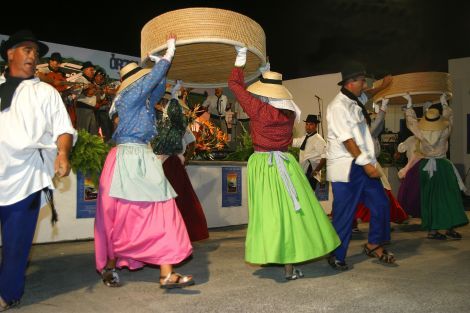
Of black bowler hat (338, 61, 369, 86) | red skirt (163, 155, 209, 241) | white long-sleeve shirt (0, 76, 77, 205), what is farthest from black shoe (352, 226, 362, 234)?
white long-sleeve shirt (0, 76, 77, 205)

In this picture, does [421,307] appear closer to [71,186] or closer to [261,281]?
[261,281]

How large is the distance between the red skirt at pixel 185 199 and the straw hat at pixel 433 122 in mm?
3192

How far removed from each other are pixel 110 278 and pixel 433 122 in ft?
15.1

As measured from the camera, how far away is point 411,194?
7.33 metres

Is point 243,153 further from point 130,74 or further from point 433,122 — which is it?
point 130,74

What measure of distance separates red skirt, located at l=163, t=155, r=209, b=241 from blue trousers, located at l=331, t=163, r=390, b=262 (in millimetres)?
1655

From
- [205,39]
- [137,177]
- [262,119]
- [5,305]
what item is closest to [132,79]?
[205,39]

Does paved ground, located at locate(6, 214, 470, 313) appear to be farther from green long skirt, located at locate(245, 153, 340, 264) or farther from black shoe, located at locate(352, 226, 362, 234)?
black shoe, located at locate(352, 226, 362, 234)

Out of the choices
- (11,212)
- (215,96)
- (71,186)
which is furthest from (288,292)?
(215,96)

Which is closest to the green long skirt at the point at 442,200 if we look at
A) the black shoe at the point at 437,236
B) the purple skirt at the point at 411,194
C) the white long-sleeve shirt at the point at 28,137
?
the black shoe at the point at 437,236

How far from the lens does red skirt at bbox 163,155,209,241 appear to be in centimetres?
522

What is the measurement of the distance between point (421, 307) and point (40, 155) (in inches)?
102

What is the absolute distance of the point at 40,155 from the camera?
310cm

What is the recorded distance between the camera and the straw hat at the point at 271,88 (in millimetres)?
3916
